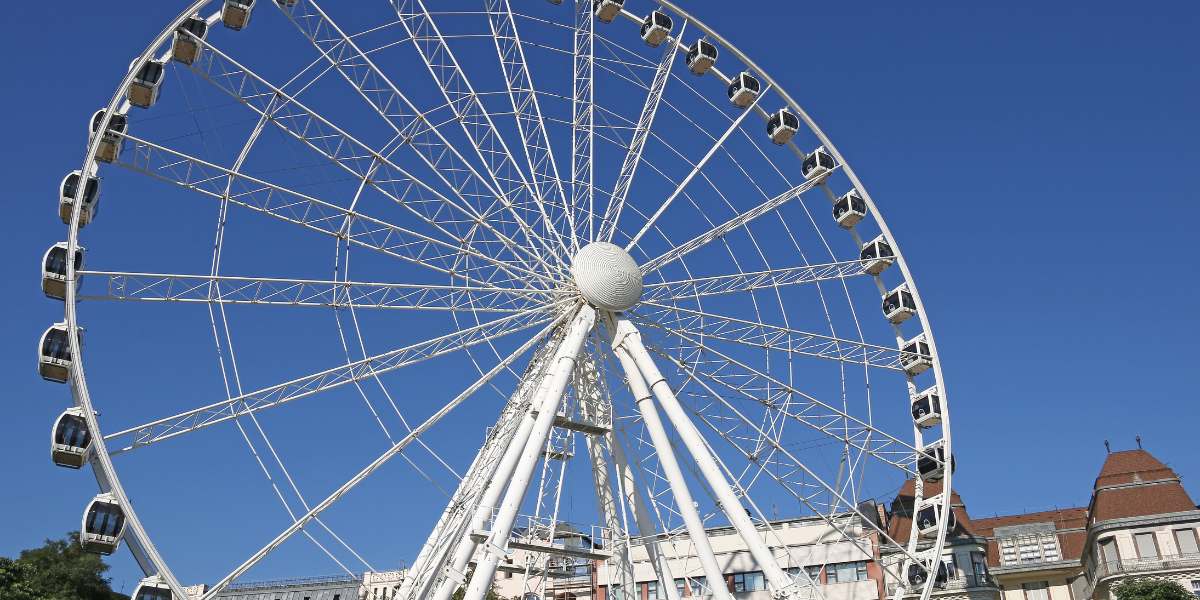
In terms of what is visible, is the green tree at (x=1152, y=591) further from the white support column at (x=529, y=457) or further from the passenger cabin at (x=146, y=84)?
the passenger cabin at (x=146, y=84)

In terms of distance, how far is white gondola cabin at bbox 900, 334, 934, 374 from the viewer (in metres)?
34.9

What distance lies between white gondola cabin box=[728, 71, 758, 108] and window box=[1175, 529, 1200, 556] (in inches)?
1074

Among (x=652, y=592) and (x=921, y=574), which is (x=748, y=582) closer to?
(x=652, y=592)

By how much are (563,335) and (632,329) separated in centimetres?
215

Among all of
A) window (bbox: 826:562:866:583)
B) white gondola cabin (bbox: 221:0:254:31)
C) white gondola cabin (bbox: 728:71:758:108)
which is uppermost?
white gondola cabin (bbox: 728:71:758:108)

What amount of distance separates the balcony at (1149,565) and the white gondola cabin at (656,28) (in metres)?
30.4

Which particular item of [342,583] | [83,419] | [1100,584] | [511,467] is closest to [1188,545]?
[1100,584]

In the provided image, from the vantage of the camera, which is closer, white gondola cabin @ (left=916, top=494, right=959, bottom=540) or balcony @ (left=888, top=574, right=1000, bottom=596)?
white gondola cabin @ (left=916, top=494, right=959, bottom=540)

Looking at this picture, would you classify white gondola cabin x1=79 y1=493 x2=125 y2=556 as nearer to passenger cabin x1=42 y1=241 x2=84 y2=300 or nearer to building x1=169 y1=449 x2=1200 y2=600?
passenger cabin x1=42 y1=241 x2=84 y2=300

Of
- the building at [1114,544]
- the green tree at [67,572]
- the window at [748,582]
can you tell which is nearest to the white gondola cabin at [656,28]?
the window at [748,582]

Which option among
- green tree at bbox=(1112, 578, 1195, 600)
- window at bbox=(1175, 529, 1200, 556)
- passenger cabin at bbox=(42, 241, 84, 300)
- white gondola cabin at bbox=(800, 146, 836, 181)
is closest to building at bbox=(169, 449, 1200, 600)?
window at bbox=(1175, 529, 1200, 556)

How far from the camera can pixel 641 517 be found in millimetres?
29125

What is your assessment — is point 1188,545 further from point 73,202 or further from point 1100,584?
point 73,202

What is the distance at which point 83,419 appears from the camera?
76.2 ft
